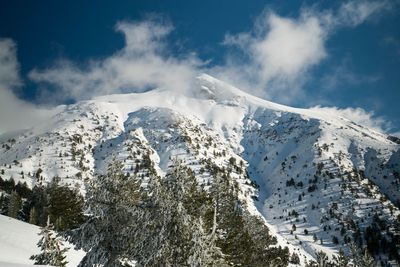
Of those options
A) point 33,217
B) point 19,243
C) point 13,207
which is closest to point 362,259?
point 19,243

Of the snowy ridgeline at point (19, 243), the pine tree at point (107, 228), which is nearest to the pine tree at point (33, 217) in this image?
the snowy ridgeline at point (19, 243)

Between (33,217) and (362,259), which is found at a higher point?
(33,217)

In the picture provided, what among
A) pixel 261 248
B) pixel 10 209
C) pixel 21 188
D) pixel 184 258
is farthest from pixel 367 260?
pixel 21 188

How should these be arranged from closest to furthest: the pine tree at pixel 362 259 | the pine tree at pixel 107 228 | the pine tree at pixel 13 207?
the pine tree at pixel 107 228, the pine tree at pixel 362 259, the pine tree at pixel 13 207

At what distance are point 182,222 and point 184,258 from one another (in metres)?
2.24

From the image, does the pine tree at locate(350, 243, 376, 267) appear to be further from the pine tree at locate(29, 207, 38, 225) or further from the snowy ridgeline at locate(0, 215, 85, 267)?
the pine tree at locate(29, 207, 38, 225)

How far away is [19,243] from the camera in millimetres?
49125

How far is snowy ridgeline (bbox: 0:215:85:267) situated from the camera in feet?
139

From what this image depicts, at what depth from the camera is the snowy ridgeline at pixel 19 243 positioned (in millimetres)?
42375

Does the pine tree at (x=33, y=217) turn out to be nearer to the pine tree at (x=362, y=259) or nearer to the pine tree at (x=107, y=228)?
the pine tree at (x=107, y=228)

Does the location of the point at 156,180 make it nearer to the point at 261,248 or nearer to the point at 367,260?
the point at 261,248

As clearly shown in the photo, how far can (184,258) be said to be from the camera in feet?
76.8

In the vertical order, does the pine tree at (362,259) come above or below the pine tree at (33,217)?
below

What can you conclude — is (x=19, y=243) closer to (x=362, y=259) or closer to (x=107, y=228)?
(x=107, y=228)
